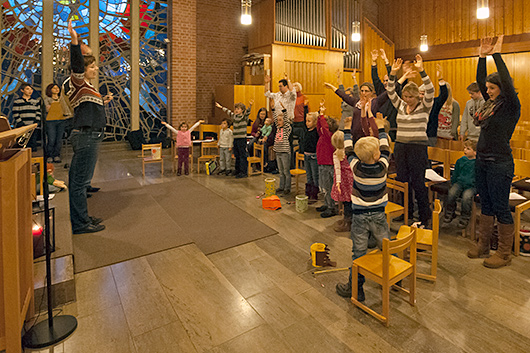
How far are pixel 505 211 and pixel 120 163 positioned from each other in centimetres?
677

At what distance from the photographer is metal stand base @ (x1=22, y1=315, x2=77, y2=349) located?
193cm

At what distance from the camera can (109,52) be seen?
8.76m

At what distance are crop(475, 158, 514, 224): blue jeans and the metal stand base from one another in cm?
331

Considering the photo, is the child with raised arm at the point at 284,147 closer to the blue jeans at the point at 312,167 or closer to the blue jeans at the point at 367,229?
the blue jeans at the point at 312,167

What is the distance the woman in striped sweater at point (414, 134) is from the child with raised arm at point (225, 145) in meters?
3.57

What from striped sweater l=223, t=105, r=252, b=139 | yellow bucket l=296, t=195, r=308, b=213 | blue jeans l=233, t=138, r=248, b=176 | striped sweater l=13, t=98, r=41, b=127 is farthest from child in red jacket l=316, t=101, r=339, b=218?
striped sweater l=13, t=98, r=41, b=127

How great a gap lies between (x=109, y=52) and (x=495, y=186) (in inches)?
350

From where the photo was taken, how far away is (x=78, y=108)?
3.18m

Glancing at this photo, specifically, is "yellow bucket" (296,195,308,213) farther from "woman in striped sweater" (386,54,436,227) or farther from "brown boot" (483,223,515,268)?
"brown boot" (483,223,515,268)

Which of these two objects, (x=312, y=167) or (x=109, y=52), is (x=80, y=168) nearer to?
(x=312, y=167)

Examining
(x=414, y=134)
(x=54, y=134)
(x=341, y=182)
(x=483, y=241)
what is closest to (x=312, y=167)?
(x=341, y=182)

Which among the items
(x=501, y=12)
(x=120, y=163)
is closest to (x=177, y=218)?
(x=120, y=163)

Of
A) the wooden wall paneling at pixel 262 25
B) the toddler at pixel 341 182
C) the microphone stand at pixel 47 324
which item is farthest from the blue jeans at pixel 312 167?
the wooden wall paneling at pixel 262 25

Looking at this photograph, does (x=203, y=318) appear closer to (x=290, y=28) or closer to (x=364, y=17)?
(x=290, y=28)
